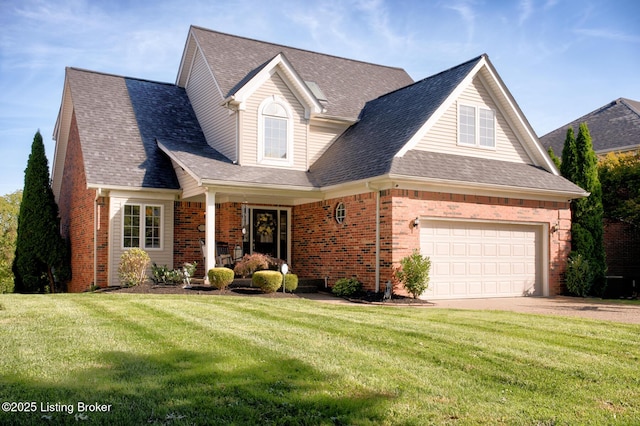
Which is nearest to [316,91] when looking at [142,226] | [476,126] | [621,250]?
[476,126]

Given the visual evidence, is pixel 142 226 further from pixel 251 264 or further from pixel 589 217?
pixel 589 217

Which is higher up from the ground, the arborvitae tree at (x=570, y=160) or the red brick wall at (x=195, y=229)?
the arborvitae tree at (x=570, y=160)

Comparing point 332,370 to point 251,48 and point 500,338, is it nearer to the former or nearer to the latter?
point 500,338

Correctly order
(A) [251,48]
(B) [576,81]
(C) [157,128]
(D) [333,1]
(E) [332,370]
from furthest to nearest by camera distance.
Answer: (A) [251,48] < (C) [157,128] < (B) [576,81] < (D) [333,1] < (E) [332,370]

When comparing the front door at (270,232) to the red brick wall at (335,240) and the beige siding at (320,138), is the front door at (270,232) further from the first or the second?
the beige siding at (320,138)

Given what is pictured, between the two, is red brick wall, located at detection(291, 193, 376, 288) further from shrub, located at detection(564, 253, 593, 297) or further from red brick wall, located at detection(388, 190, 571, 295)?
shrub, located at detection(564, 253, 593, 297)

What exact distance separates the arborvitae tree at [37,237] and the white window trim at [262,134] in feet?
26.8

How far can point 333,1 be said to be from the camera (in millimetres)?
11750

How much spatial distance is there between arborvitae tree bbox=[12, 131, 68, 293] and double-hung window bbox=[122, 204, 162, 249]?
447cm

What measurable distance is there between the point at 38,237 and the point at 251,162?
328 inches

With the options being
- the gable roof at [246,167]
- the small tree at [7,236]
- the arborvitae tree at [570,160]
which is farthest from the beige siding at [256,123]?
the small tree at [7,236]

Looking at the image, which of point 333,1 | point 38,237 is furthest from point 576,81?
point 38,237

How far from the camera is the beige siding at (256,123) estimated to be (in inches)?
711

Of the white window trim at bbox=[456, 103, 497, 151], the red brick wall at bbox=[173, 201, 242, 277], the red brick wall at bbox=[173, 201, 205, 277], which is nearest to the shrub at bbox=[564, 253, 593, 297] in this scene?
the white window trim at bbox=[456, 103, 497, 151]
